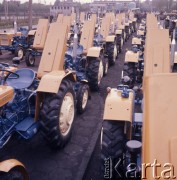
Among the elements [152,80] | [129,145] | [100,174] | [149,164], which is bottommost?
[100,174]

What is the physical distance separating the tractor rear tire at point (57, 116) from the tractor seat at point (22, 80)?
487 mm

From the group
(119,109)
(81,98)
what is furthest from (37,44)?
(119,109)

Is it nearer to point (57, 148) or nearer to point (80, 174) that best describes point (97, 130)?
point (57, 148)

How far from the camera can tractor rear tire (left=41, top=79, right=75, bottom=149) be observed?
3.93 meters

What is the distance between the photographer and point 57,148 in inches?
170

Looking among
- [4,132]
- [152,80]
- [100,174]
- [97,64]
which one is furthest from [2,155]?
[97,64]

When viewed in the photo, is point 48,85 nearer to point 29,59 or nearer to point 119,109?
point 119,109

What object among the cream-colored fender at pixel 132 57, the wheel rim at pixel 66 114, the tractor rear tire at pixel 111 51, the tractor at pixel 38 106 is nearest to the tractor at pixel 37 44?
the tractor rear tire at pixel 111 51

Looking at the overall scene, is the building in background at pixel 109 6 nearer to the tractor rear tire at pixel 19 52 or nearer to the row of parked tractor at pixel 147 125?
the tractor rear tire at pixel 19 52

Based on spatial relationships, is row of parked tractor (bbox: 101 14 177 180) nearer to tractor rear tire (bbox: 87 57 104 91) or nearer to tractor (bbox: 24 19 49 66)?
tractor rear tire (bbox: 87 57 104 91)

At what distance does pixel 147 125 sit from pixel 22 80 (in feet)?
9.70

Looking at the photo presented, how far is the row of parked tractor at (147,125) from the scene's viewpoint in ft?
5.78

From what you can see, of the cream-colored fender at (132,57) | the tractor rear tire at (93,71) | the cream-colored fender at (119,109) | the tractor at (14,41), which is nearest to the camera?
the cream-colored fender at (119,109)

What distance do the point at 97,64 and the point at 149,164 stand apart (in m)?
5.31
